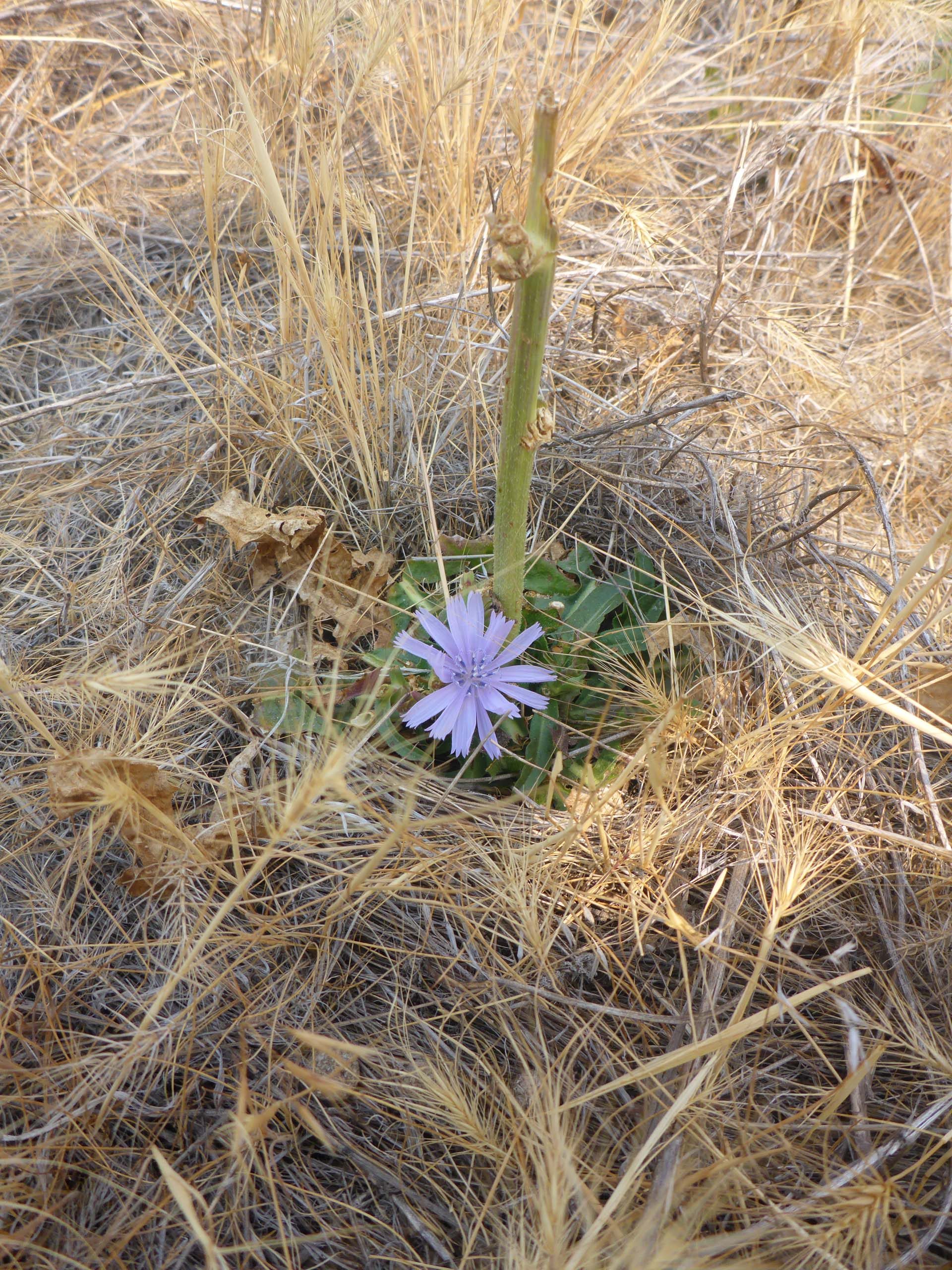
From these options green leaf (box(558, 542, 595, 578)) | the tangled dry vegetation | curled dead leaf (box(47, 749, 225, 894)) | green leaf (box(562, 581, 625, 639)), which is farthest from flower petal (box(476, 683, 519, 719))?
curled dead leaf (box(47, 749, 225, 894))

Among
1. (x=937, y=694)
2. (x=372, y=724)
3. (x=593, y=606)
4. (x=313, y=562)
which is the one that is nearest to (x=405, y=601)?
(x=313, y=562)

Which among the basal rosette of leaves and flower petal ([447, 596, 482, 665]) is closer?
flower petal ([447, 596, 482, 665])

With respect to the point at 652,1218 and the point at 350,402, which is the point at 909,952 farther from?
the point at 350,402

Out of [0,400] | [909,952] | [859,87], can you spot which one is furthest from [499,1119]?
[859,87]

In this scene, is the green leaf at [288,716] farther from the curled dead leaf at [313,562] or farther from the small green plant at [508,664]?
the curled dead leaf at [313,562]

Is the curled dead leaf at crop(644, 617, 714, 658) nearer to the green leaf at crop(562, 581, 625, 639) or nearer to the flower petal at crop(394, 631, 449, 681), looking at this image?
the green leaf at crop(562, 581, 625, 639)

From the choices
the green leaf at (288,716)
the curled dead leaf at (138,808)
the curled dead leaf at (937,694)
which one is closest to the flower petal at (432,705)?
the green leaf at (288,716)
